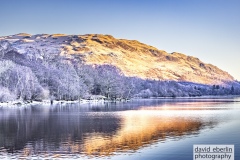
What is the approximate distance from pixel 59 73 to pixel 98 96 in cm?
2094

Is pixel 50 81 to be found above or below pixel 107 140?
above

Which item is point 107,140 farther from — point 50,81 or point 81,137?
point 50,81

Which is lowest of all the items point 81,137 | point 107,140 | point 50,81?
point 107,140

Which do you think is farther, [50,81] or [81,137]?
[50,81]

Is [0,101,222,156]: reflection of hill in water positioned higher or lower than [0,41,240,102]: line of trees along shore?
lower

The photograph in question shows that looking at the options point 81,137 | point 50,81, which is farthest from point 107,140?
point 50,81

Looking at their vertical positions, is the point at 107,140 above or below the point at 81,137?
below

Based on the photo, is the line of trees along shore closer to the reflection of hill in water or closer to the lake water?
the reflection of hill in water

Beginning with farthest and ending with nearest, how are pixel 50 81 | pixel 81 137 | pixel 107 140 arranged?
pixel 50 81, pixel 81 137, pixel 107 140

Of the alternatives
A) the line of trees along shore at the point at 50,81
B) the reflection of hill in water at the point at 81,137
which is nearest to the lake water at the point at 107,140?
the reflection of hill in water at the point at 81,137

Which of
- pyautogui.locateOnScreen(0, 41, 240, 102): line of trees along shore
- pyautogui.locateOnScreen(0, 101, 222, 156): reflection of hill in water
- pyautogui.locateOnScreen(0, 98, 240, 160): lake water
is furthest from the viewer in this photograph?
pyautogui.locateOnScreen(0, 41, 240, 102): line of trees along shore

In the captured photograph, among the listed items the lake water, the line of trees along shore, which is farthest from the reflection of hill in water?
the line of trees along shore

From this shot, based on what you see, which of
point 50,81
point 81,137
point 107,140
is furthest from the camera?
point 50,81

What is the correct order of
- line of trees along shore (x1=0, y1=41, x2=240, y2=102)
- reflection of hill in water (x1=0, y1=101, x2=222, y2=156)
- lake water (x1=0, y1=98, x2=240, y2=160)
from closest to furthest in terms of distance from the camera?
lake water (x1=0, y1=98, x2=240, y2=160)
reflection of hill in water (x1=0, y1=101, x2=222, y2=156)
line of trees along shore (x1=0, y1=41, x2=240, y2=102)
